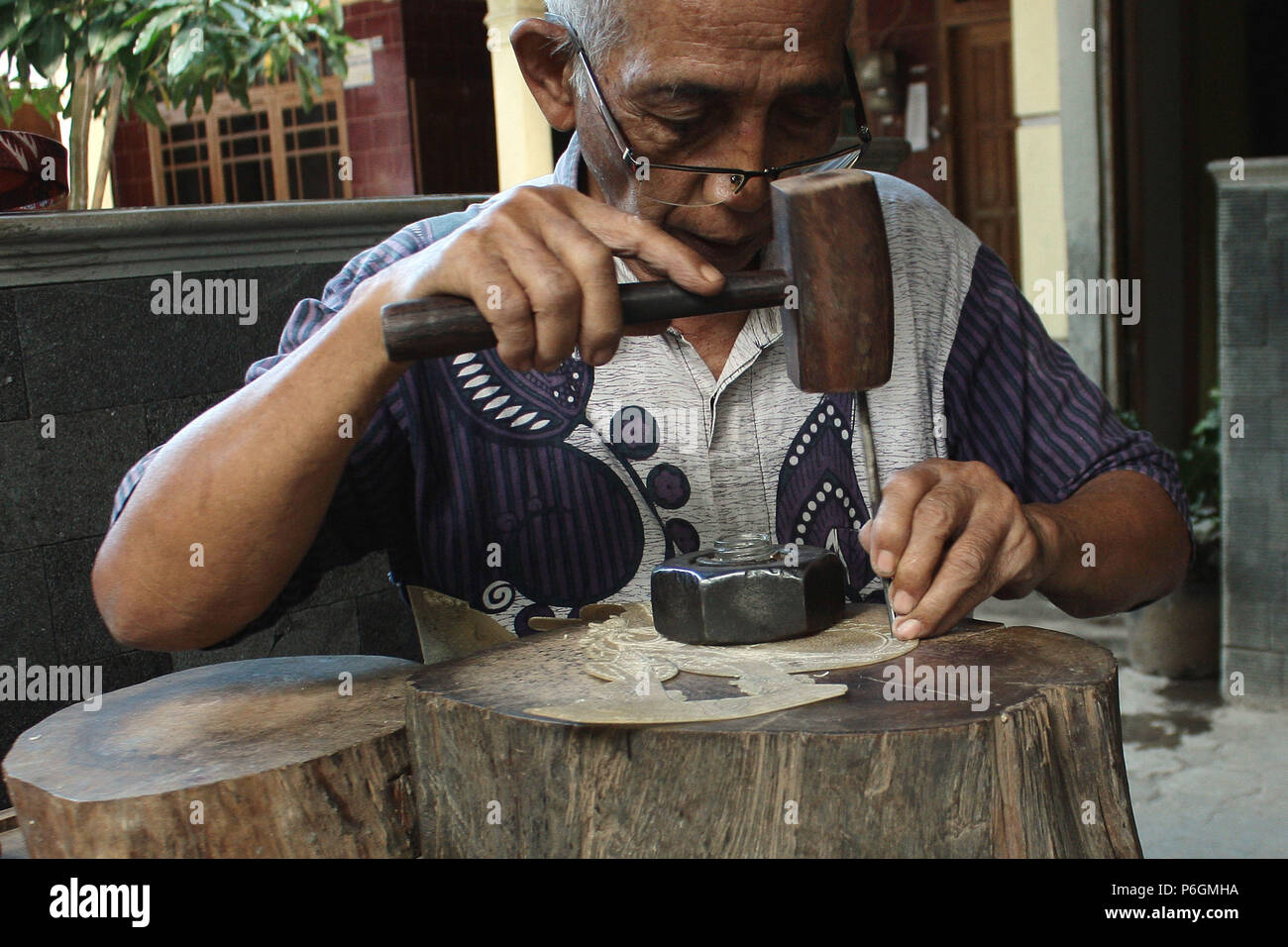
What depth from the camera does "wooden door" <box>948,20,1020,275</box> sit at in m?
7.38

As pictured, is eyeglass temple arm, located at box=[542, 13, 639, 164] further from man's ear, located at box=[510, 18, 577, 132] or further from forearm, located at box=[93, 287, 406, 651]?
forearm, located at box=[93, 287, 406, 651]

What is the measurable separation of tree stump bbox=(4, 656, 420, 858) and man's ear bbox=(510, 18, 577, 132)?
83 cm

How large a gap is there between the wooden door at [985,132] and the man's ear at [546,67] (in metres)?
5.84

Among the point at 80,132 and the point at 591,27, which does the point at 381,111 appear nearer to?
the point at 80,132

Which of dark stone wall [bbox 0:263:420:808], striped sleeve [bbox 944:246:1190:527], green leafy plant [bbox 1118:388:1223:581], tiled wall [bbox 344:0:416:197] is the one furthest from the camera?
tiled wall [bbox 344:0:416:197]

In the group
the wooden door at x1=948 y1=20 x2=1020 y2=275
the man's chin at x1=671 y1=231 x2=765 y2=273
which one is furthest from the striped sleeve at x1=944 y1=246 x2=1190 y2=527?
the wooden door at x1=948 y1=20 x2=1020 y2=275

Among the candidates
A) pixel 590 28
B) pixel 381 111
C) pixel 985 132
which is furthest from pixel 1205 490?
pixel 381 111

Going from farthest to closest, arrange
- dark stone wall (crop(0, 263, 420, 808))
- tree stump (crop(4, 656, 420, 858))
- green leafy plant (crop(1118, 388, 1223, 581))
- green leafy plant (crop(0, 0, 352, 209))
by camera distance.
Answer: green leafy plant (crop(1118, 388, 1223, 581)) < green leafy plant (crop(0, 0, 352, 209)) < dark stone wall (crop(0, 263, 420, 808)) < tree stump (crop(4, 656, 420, 858))

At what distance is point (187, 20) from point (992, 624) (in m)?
3.52

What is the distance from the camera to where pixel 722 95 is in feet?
5.30

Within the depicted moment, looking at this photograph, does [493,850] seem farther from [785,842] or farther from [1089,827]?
[1089,827]

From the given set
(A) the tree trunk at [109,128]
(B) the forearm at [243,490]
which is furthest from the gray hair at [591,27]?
(A) the tree trunk at [109,128]

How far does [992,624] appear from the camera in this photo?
151cm
